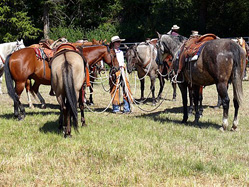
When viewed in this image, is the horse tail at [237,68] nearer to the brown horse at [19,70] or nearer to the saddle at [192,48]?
the saddle at [192,48]

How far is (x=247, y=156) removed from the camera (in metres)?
5.91

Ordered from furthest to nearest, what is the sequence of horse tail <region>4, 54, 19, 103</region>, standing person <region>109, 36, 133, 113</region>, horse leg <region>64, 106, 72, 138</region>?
1. standing person <region>109, 36, 133, 113</region>
2. horse tail <region>4, 54, 19, 103</region>
3. horse leg <region>64, 106, 72, 138</region>

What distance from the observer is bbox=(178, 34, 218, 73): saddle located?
8.12 m

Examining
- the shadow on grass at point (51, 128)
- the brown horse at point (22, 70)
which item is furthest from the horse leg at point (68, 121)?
the brown horse at point (22, 70)

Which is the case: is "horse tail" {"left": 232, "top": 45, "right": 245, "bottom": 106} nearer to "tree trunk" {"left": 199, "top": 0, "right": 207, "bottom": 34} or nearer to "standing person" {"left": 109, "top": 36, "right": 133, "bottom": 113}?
"standing person" {"left": 109, "top": 36, "right": 133, "bottom": 113}

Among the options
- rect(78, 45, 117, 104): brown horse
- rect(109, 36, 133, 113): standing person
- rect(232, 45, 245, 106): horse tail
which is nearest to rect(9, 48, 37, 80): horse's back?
rect(78, 45, 117, 104): brown horse

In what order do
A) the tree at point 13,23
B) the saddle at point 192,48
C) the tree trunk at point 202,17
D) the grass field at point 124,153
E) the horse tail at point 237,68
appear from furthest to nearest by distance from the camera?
the tree trunk at point 202,17 → the tree at point 13,23 → the saddle at point 192,48 → the horse tail at point 237,68 → the grass field at point 124,153

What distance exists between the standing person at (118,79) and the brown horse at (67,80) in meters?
3.14

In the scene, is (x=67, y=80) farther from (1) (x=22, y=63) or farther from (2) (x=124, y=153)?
(1) (x=22, y=63)

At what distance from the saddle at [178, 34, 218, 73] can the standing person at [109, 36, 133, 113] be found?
2168 mm

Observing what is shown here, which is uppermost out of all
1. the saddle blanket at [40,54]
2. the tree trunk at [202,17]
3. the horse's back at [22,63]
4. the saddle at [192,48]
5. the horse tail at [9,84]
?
the tree trunk at [202,17]

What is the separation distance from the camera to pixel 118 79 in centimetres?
1062

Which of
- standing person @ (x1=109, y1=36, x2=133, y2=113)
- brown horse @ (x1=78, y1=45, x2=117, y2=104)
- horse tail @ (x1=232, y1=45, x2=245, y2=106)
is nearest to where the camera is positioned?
horse tail @ (x1=232, y1=45, x2=245, y2=106)

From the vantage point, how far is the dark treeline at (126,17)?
1251 inches
